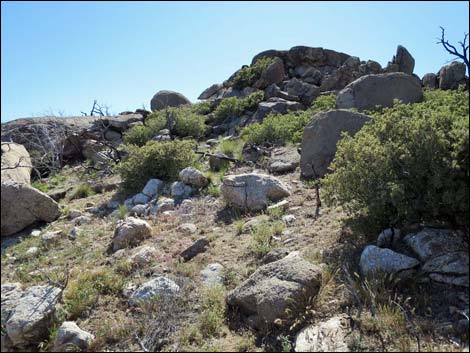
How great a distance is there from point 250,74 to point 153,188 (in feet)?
40.7

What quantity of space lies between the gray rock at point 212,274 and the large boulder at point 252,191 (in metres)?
2.02

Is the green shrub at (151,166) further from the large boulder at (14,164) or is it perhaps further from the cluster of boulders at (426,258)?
the cluster of boulders at (426,258)

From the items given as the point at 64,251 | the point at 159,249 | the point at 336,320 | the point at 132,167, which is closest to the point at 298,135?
the point at 132,167

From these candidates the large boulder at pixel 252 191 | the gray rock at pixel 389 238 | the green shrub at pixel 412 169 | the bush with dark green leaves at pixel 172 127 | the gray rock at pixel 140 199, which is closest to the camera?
the green shrub at pixel 412 169

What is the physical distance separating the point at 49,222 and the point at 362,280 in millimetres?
5488

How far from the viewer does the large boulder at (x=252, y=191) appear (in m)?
7.44

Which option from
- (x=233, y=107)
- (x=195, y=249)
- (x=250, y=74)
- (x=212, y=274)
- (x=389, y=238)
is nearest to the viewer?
(x=389, y=238)

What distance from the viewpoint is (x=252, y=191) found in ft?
24.8

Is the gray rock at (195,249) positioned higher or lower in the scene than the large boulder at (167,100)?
lower

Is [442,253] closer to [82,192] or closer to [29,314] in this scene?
[29,314]

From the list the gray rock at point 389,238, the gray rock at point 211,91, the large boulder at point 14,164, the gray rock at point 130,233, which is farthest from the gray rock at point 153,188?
the gray rock at point 211,91

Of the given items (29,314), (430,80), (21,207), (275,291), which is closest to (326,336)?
(275,291)

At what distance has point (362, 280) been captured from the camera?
456 centimetres

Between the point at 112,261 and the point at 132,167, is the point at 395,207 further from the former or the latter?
the point at 132,167
